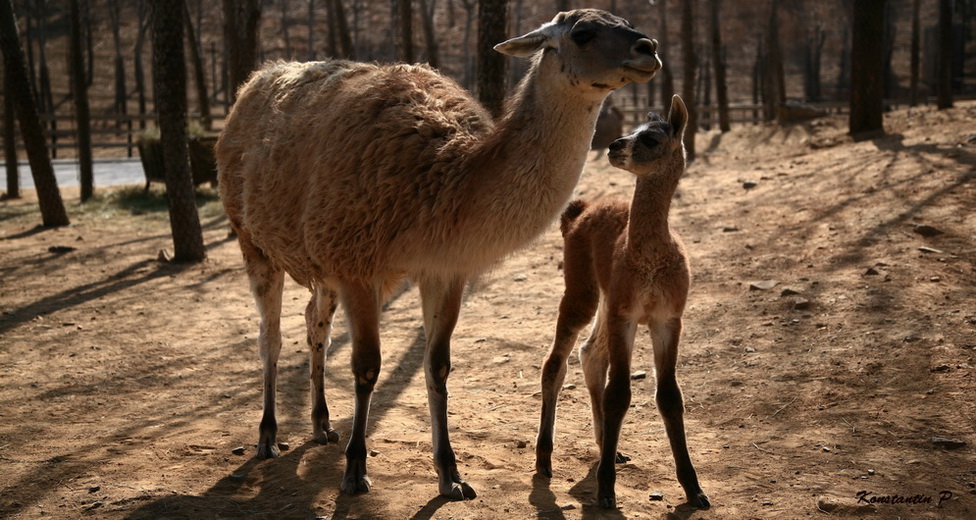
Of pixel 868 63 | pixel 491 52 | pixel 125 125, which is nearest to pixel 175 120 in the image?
pixel 491 52

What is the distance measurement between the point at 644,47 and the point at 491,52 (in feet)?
16.7

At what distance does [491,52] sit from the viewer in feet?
29.9

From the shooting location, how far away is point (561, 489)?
4871 millimetres

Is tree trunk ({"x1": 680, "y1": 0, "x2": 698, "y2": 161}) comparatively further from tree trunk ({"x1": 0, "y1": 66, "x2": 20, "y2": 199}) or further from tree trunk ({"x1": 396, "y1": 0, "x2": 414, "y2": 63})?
tree trunk ({"x1": 0, "y1": 66, "x2": 20, "y2": 199})

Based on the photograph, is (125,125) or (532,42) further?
(125,125)

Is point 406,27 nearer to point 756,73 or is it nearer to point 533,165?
point 533,165

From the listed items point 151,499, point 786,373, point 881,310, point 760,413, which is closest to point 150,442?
point 151,499

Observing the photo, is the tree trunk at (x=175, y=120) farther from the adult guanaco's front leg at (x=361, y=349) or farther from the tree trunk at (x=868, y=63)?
the tree trunk at (x=868, y=63)

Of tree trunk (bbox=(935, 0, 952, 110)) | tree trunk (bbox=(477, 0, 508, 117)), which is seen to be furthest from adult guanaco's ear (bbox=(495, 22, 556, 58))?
tree trunk (bbox=(935, 0, 952, 110))

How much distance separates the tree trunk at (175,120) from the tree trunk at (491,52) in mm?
3940

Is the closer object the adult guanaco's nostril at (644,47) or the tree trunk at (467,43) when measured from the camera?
the adult guanaco's nostril at (644,47)

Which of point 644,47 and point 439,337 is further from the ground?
point 644,47

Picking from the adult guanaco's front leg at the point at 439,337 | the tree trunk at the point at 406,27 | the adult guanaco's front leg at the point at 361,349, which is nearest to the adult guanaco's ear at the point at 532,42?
the adult guanaco's front leg at the point at 439,337

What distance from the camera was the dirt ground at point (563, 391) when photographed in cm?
465
